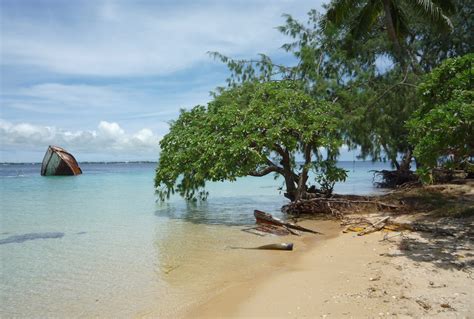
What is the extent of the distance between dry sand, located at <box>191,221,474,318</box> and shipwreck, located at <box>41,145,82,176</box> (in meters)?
46.4

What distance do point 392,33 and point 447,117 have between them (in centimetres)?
1050

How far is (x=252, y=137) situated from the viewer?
498 inches

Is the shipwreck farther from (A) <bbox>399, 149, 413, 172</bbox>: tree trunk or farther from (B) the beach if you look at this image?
(A) <bbox>399, 149, 413, 172</bbox>: tree trunk

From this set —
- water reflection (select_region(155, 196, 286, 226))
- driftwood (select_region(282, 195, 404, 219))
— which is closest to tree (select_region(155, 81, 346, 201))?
driftwood (select_region(282, 195, 404, 219))

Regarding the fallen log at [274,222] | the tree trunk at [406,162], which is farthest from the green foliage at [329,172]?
the tree trunk at [406,162]

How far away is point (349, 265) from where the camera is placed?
759 cm

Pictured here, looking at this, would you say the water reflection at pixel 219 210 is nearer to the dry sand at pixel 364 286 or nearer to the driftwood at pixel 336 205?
the driftwood at pixel 336 205

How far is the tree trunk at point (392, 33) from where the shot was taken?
15.9 metres

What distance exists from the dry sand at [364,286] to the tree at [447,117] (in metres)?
1.89

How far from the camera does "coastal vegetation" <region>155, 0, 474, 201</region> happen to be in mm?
13141

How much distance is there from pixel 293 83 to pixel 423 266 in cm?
954

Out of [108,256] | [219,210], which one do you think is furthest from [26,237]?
[219,210]

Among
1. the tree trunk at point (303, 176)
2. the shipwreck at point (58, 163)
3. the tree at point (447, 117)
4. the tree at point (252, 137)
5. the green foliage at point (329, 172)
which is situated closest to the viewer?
the tree at point (447, 117)

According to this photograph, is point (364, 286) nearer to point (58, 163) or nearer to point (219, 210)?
point (219, 210)
